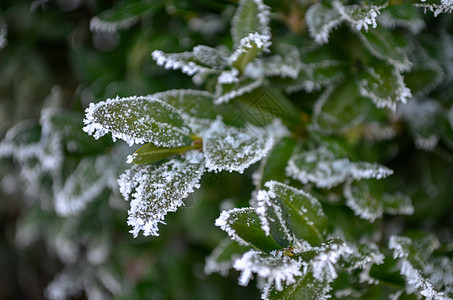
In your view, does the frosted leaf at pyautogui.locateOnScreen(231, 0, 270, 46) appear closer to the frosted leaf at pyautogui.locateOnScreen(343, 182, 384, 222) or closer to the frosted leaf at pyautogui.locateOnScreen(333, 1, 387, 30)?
the frosted leaf at pyautogui.locateOnScreen(333, 1, 387, 30)

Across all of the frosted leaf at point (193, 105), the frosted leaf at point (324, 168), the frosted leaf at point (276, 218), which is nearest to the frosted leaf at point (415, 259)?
the frosted leaf at point (324, 168)

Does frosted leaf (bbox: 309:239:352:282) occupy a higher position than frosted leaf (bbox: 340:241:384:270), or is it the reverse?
frosted leaf (bbox: 309:239:352:282)

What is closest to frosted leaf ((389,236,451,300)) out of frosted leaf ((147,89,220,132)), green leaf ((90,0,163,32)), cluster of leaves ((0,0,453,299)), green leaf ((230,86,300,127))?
cluster of leaves ((0,0,453,299))

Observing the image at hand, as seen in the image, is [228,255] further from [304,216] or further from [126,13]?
[126,13]

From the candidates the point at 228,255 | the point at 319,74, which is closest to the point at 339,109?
the point at 319,74

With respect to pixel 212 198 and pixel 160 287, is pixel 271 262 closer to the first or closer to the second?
pixel 212 198

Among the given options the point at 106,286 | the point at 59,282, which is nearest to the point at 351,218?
the point at 106,286
